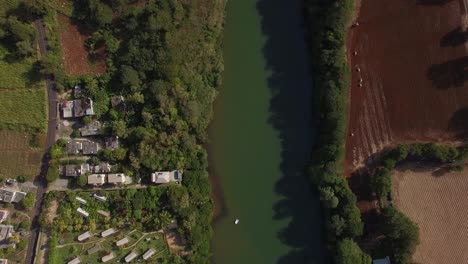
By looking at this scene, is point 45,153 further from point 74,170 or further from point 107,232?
point 107,232

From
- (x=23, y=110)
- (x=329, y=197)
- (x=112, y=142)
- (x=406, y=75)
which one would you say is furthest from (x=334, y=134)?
(x=23, y=110)

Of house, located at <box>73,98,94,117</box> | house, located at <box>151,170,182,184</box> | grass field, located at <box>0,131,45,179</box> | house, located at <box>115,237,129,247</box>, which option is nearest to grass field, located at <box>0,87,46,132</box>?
grass field, located at <box>0,131,45,179</box>

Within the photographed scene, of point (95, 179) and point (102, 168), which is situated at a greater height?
point (102, 168)

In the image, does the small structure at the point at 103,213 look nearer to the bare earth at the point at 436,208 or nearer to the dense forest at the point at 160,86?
the dense forest at the point at 160,86

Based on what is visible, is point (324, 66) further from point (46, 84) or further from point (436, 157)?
point (46, 84)

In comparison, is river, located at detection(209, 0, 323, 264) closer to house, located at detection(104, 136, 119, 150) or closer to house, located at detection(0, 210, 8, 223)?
house, located at detection(104, 136, 119, 150)

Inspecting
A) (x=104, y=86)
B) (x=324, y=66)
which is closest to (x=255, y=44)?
(x=324, y=66)
